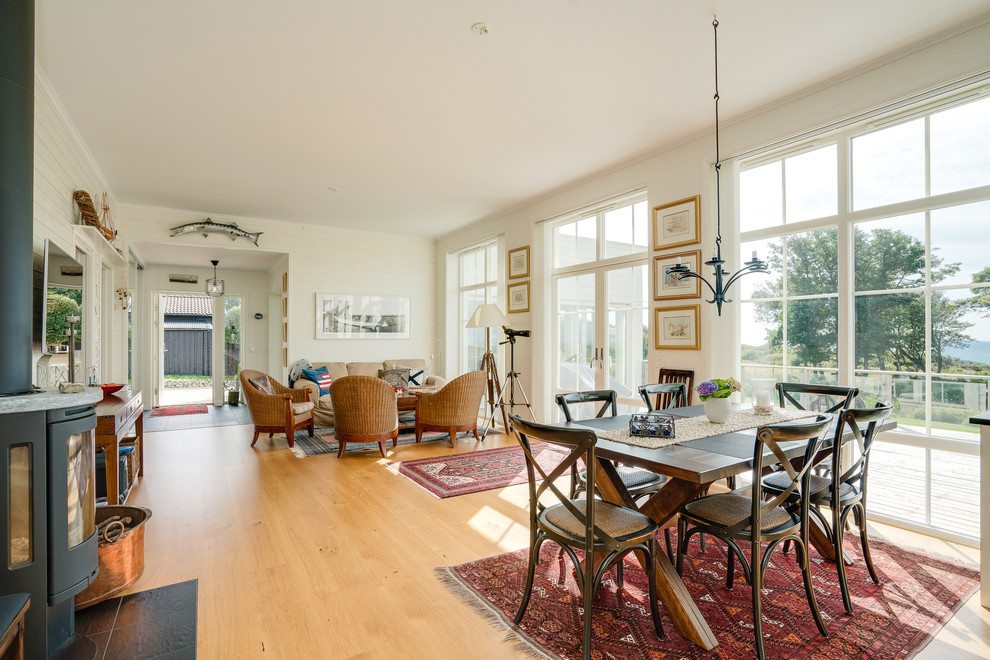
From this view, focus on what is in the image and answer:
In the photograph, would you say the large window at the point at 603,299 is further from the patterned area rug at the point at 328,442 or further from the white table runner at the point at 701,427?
the white table runner at the point at 701,427

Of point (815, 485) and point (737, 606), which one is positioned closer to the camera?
point (737, 606)

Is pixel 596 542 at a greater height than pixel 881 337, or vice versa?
pixel 881 337

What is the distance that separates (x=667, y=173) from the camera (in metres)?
4.59

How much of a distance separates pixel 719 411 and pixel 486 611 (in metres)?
1.58

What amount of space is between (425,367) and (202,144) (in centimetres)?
440

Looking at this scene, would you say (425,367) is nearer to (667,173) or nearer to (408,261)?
(408,261)

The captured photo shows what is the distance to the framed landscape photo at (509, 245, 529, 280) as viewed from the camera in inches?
255

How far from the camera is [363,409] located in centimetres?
504

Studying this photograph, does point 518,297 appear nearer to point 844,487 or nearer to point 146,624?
point 844,487

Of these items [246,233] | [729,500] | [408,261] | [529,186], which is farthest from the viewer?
[408,261]

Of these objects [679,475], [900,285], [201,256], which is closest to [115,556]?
[679,475]

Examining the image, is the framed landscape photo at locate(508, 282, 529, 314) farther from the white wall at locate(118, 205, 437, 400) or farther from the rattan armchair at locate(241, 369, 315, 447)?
the rattan armchair at locate(241, 369, 315, 447)

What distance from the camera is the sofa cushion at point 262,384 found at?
5.76m

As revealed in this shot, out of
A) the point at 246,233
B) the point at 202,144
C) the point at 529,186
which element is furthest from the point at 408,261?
the point at 202,144
